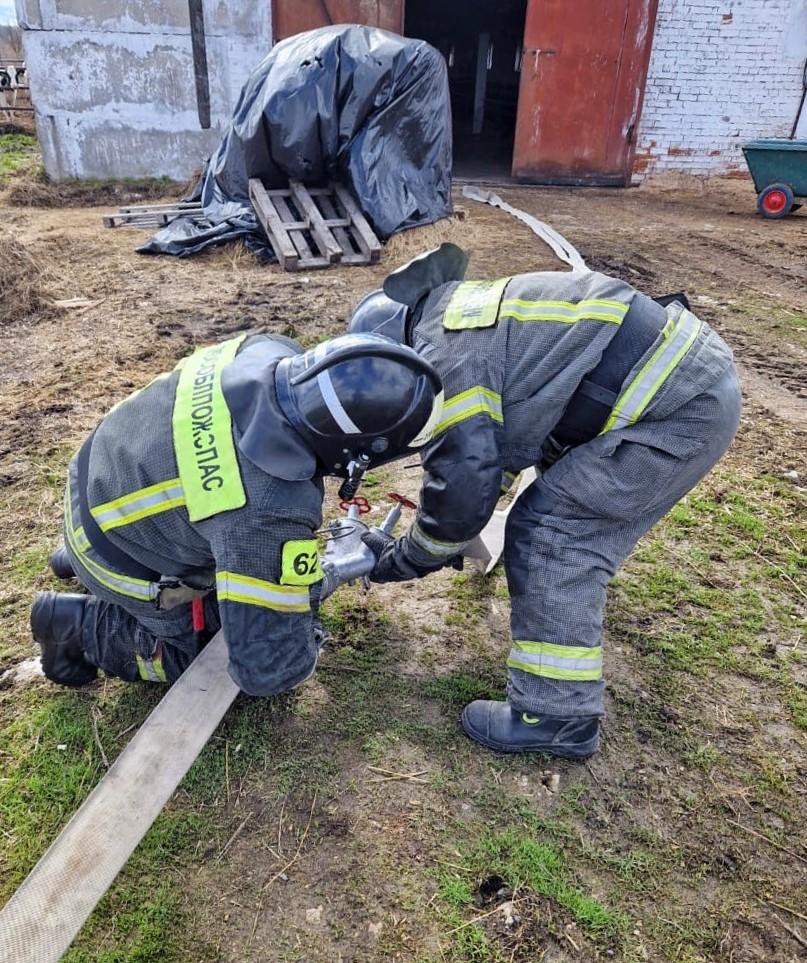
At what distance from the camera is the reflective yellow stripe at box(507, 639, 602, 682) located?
221 cm

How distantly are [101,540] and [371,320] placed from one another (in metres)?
1.01

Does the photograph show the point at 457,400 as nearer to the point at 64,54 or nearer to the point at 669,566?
the point at 669,566

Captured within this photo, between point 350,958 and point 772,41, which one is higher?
point 772,41

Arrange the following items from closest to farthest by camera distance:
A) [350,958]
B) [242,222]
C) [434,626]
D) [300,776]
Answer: [350,958] → [300,776] → [434,626] → [242,222]

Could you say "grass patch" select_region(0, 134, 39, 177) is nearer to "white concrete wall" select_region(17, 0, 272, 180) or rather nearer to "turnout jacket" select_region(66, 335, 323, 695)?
"white concrete wall" select_region(17, 0, 272, 180)

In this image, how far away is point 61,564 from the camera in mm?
2840

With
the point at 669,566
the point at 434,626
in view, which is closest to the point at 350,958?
the point at 434,626

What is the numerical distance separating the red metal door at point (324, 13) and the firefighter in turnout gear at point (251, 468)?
31.3 ft

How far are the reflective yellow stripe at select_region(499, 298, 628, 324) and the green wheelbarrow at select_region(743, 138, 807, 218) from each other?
8.17m

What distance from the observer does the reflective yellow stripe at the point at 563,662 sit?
2215 millimetres

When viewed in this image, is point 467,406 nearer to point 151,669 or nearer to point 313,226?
point 151,669

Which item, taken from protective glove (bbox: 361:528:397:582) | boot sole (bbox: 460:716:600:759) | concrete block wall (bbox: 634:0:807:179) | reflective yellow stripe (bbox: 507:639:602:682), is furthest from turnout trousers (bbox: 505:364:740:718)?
concrete block wall (bbox: 634:0:807:179)

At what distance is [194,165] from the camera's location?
10.4 meters

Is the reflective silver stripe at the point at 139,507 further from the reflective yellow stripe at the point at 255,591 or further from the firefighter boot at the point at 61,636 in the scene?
the firefighter boot at the point at 61,636
